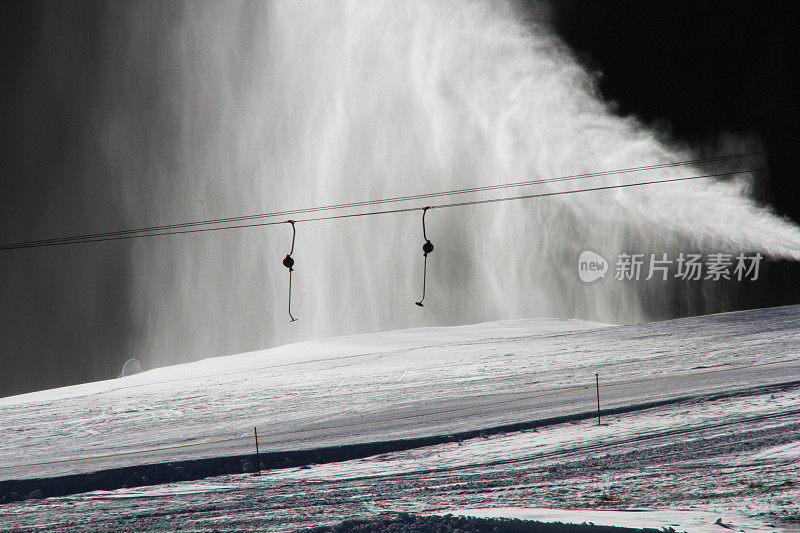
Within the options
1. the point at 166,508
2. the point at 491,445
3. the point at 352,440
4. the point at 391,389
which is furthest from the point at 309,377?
the point at 166,508

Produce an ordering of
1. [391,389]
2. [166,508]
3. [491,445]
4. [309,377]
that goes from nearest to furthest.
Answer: [166,508] → [491,445] → [391,389] → [309,377]

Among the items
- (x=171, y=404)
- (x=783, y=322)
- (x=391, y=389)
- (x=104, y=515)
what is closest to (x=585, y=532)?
(x=104, y=515)

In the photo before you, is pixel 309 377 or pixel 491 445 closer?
pixel 491 445

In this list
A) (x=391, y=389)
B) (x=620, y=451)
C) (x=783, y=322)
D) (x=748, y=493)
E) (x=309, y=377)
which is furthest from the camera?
(x=783, y=322)

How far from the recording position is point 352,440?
14789 mm

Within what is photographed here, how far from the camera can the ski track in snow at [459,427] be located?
1001 centimetres

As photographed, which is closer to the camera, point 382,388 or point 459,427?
point 459,427

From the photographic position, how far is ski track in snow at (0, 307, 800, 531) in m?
10.0

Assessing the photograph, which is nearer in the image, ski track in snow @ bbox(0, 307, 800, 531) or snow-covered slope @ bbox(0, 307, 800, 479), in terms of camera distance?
ski track in snow @ bbox(0, 307, 800, 531)

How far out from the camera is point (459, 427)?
15102 mm

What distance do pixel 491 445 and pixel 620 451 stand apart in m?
2.43

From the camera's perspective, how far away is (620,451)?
12195 mm

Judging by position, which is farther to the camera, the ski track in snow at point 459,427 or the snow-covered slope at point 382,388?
the snow-covered slope at point 382,388

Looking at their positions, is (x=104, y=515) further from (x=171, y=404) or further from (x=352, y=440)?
(x=171, y=404)
